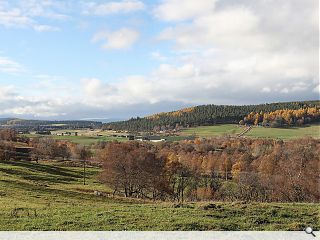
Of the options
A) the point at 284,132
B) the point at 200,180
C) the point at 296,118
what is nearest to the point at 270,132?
the point at 284,132

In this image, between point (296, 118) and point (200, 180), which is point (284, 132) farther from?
point (200, 180)

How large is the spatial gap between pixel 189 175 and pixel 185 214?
72851mm

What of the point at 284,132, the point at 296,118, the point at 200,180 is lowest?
the point at 200,180

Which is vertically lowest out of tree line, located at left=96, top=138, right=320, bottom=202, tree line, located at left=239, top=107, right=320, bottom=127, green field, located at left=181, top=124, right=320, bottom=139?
tree line, located at left=96, top=138, right=320, bottom=202

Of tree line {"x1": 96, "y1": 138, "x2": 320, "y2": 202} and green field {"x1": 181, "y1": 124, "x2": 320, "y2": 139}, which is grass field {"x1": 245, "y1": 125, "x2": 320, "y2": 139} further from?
tree line {"x1": 96, "y1": 138, "x2": 320, "y2": 202}

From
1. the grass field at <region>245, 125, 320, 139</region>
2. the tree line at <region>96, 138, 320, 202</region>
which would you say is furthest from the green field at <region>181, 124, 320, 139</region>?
the tree line at <region>96, 138, 320, 202</region>

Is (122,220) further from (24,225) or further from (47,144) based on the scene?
(47,144)

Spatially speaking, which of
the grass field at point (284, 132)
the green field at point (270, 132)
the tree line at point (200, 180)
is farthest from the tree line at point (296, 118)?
the tree line at point (200, 180)

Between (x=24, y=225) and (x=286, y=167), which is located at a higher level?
(x=24, y=225)

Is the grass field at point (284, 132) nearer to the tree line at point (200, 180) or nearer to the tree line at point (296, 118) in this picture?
the tree line at point (296, 118)

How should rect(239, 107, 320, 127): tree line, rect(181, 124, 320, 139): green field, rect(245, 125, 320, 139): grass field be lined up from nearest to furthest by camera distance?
rect(181, 124, 320, 139): green field → rect(245, 125, 320, 139): grass field → rect(239, 107, 320, 127): tree line
